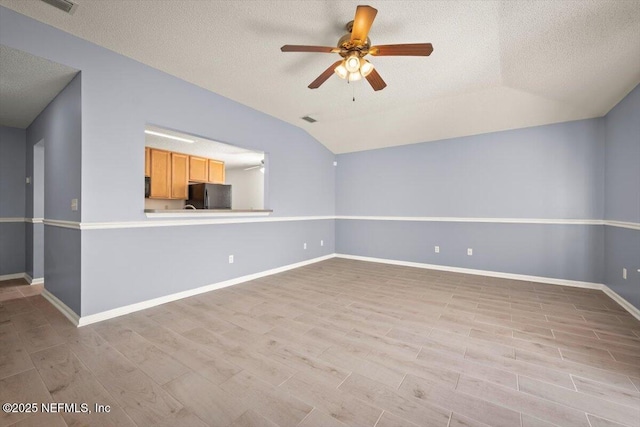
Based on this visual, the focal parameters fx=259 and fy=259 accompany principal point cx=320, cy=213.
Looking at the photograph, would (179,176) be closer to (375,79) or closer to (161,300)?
Answer: (161,300)

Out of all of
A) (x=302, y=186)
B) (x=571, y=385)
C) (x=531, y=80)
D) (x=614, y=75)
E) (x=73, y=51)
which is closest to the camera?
(x=571, y=385)

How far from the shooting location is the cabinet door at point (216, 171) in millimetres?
6395

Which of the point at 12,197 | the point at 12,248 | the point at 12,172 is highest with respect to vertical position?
the point at 12,172

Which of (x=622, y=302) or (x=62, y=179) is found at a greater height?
(x=62, y=179)

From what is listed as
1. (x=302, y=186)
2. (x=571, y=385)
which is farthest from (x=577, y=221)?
(x=302, y=186)

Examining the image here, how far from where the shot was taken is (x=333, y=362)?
188 cm

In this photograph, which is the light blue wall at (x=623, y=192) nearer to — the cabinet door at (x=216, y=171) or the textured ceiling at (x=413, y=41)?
the textured ceiling at (x=413, y=41)

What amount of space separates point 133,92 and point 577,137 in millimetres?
5791

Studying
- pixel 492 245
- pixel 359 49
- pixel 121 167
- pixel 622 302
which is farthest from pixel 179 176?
pixel 622 302

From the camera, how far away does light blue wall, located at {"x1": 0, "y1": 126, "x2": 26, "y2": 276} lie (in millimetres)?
3996

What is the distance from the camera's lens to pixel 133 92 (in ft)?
9.07

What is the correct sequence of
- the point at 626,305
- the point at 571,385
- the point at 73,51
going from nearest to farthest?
the point at 571,385 → the point at 73,51 → the point at 626,305

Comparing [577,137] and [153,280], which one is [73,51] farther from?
[577,137]

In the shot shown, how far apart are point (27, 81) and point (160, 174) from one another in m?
2.80
